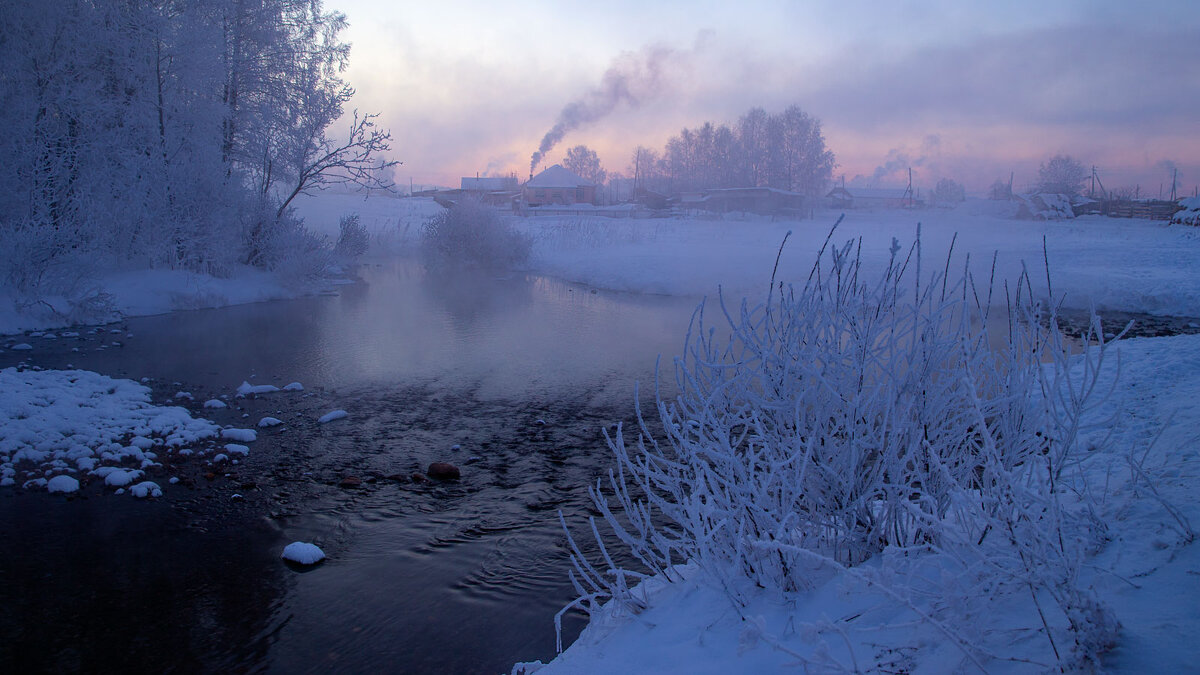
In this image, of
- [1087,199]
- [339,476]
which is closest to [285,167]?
[339,476]

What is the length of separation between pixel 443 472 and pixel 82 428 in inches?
148

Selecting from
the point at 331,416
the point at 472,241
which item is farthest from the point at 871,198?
the point at 331,416

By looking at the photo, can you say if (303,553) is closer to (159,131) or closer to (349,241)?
(159,131)

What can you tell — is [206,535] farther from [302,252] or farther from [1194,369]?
[302,252]

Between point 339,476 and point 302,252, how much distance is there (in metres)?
15.5

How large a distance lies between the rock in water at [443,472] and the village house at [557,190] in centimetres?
5621

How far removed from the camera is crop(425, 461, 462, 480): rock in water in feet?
20.8

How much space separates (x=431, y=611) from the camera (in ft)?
14.2

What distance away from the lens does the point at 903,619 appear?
7.65 feet

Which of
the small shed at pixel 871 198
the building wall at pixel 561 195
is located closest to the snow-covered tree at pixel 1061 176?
the small shed at pixel 871 198

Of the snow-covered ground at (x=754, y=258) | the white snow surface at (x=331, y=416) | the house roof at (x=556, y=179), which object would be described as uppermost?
the house roof at (x=556, y=179)

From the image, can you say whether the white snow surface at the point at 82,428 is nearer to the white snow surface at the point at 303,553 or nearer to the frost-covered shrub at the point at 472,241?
the white snow surface at the point at 303,553

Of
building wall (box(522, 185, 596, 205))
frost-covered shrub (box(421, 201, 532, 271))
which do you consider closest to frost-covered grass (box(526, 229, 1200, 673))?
frost-covered shrub (box(421, 201, 532, 271))

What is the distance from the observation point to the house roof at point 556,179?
63500 mm
